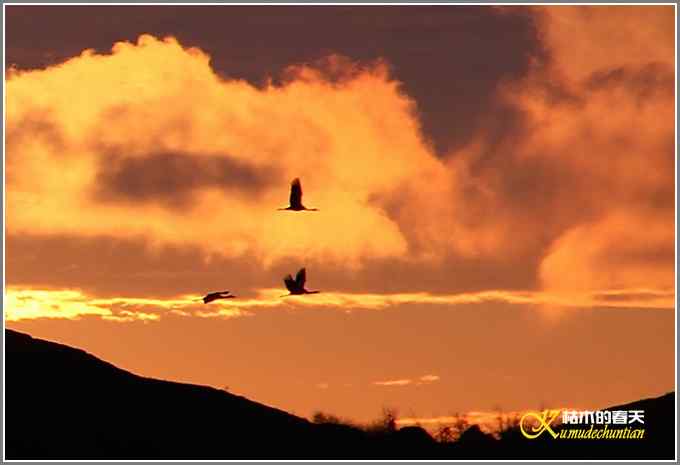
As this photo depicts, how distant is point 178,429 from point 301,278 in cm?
1747

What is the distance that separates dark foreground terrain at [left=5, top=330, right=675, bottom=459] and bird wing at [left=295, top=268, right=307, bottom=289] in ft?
47.6

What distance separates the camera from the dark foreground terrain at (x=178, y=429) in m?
67.4

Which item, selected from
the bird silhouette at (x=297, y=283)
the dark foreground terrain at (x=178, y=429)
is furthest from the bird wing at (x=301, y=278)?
the dark foreground terrain at (x=178, y=429)

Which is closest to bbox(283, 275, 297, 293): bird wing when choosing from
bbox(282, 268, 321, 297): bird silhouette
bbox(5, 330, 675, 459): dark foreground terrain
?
bbox(282, 268, 321, 297): bird silhouette

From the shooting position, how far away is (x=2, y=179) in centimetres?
5259

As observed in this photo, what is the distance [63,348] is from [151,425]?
29.6ft

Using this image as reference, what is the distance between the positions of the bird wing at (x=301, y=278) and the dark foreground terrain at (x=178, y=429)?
47.6ft

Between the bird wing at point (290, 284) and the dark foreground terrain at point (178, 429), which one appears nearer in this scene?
the bird wing at point (290, 284)

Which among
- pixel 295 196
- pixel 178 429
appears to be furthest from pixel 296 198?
pixel 178 429

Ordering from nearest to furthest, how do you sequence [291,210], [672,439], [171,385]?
[291,210]
[672,439]
[171,385]

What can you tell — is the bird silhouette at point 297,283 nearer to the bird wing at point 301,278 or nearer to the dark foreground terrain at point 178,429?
the bird wing at point 301,278

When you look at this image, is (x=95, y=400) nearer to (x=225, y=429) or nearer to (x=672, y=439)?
(x=225, y=429)

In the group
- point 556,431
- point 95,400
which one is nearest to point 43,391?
point 95,400

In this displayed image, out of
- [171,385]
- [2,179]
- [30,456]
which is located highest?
[2,179]
